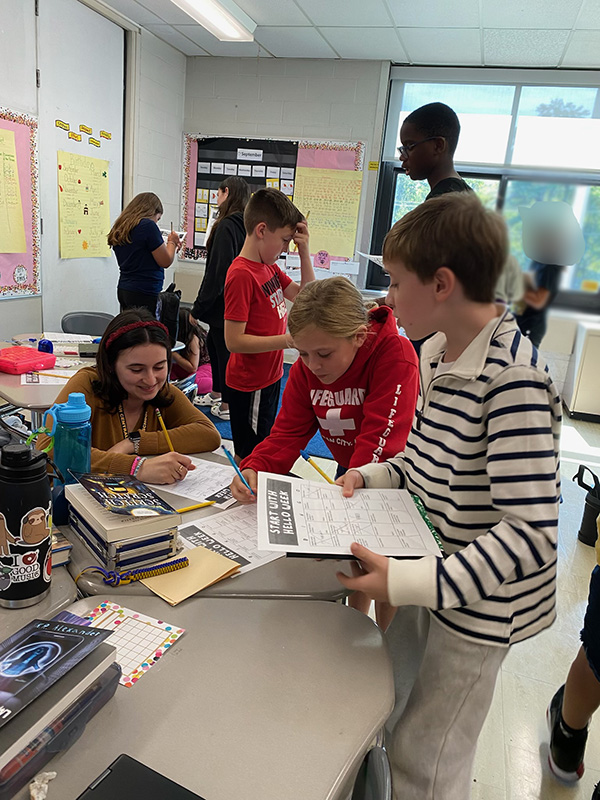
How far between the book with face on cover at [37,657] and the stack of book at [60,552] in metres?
0.26

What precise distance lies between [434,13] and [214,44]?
2.01 metres

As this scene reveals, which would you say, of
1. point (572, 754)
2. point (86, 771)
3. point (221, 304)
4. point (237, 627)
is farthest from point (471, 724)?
point (221, 304)

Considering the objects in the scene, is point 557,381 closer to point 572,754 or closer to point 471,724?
point 471,724

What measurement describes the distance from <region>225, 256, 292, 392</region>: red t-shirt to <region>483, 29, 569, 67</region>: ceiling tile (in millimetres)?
2840

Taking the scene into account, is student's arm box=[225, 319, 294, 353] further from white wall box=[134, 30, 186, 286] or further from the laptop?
white wall box=[134, 30, 186, 286]

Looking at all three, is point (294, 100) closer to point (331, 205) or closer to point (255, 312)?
point (331, 205)

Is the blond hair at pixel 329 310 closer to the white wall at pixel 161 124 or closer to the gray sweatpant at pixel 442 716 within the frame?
the gray sweatpant at pixel 442 716

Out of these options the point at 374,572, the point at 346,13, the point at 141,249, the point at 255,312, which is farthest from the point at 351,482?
the point at 346,13

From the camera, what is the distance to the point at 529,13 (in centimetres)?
345

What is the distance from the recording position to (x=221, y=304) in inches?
128

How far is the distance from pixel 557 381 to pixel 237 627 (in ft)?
1.96

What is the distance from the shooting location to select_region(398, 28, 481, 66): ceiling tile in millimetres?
3922

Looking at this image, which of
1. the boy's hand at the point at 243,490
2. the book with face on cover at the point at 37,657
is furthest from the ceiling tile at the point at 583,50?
the book with face on cover at the point at 37,657

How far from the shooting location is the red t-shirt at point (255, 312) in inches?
82.1
